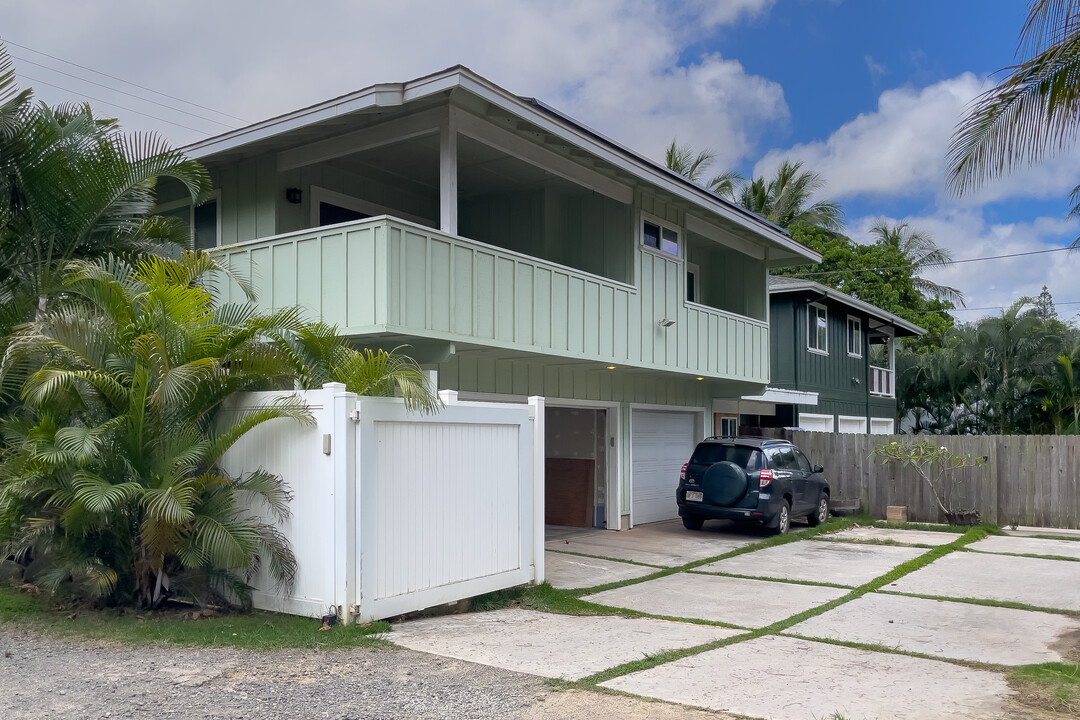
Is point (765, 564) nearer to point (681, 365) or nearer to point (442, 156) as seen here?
point (681, 365)

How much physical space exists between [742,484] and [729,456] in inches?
24.4

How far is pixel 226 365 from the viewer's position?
803cm

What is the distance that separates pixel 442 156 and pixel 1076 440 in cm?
1296

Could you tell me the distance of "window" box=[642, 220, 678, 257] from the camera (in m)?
14.6

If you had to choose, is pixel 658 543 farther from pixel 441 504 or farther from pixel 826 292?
pixel 826 292

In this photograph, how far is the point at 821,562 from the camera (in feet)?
41.2

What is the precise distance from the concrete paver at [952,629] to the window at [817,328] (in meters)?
14.0

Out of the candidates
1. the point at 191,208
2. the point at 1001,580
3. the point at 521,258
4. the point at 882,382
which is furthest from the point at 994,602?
the point at 882,382

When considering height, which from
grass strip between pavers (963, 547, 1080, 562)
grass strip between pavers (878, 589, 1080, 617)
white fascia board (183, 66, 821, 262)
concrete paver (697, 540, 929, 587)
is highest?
white fascia board (183, 66, 821, 262)

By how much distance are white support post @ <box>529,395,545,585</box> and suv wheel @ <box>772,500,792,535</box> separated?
666 centimetres

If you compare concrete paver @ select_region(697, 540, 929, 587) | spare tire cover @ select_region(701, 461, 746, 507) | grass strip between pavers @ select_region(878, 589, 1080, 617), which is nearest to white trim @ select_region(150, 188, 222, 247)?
concrete paver @ select_region(697, 540, 929, 587)

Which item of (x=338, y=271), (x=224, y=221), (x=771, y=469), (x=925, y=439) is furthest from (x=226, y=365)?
(x=925, y=439)

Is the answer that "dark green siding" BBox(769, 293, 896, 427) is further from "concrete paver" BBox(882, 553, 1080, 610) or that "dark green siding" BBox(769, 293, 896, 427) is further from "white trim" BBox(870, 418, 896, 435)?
"concrete paver" BBox(882, 553, 1080, 610)

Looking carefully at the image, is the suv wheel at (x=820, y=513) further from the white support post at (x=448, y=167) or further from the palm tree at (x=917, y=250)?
the palm tree at (x=917, y=250)
